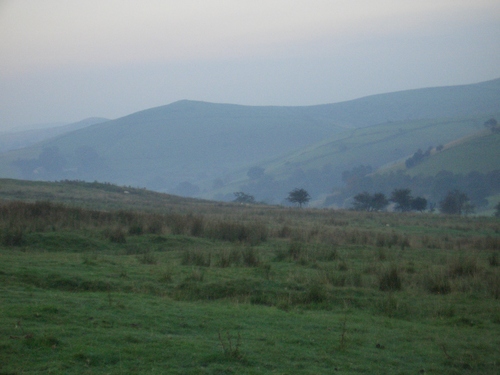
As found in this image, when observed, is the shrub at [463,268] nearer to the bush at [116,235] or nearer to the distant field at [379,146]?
the bush at [116,235]

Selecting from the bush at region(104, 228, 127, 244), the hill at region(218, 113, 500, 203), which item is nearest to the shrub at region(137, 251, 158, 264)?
the bush at region(104, 228, 127, 244)

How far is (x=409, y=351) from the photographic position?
865 cm

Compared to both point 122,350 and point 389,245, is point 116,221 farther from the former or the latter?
point 122,350

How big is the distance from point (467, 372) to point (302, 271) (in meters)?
→ 8.07

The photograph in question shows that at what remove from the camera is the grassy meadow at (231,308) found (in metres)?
7.59

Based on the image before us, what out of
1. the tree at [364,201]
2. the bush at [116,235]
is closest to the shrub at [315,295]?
the bush at [116,235]

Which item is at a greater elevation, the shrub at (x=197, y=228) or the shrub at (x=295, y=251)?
the shrub at (x=197, y=228)

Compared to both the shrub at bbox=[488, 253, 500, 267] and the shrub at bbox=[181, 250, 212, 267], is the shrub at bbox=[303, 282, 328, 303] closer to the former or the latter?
the shrub at bbox=[181, 250, 212, 267]

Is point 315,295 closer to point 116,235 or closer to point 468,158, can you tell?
point 116,235

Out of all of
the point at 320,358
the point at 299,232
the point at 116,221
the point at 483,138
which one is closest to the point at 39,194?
the point at 116,221

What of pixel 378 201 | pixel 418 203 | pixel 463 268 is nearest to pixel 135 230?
pixel 463 268

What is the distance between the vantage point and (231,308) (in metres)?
A: 10.8

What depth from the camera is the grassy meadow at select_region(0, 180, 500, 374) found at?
7.59 metres

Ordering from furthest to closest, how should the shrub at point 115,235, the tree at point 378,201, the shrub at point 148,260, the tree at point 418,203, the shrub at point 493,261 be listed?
1. the tree at point 378,201
2. the tree at point 418,203
3. the shrub at point 115,235
4. the shrub at point 493,261
5. the shrub at point 148,260
